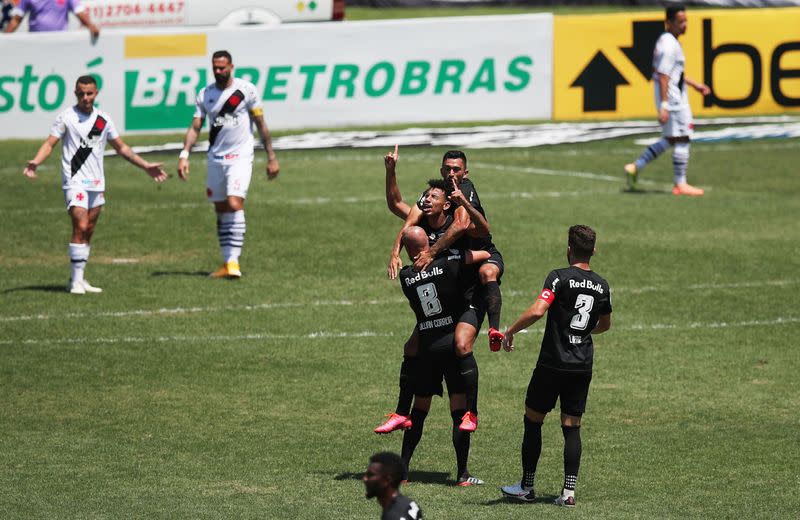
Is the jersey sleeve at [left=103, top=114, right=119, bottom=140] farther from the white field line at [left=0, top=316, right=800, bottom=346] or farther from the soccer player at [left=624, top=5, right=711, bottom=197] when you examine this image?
the soccer player at [left=624, top=5, right=711, bottom=197]

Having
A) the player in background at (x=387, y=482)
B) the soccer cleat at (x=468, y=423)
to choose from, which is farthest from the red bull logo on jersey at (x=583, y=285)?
the player in background at (x=387, y=482)

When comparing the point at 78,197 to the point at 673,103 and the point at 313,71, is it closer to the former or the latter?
the point at 673,103

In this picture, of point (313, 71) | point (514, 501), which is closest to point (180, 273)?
point (514, 501)

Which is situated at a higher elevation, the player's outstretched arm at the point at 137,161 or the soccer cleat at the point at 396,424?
the player's outstretched arm at the point at 137,161


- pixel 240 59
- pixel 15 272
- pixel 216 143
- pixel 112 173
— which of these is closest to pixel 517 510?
pixel 216 143

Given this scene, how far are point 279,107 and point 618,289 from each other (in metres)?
12.3

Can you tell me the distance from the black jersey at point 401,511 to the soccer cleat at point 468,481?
3848mm

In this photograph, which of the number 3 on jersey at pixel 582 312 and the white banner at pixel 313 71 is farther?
the white banner at pixel 313 71

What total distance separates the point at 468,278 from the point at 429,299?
0.37m

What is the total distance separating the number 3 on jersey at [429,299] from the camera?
10.8 m

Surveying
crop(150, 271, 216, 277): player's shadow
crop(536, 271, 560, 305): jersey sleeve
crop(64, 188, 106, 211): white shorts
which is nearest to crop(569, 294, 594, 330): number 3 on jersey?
crop(536, 271, 560, 305): jersey sleeve

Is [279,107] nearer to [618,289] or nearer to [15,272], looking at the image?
[15,272]

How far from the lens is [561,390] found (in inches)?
400

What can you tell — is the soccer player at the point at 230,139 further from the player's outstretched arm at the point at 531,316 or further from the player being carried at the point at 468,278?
the player's outstretched arm at the point at 531,316
